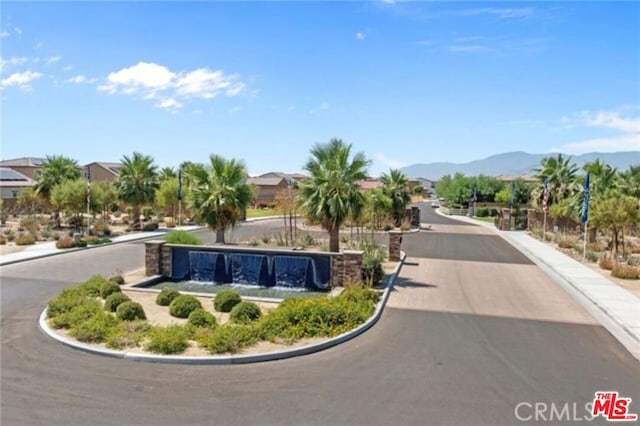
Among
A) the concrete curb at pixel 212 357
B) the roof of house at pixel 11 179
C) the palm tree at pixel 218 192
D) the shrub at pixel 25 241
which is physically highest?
the roof of house at pixel 11 179

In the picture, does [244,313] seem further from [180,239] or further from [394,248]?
[394,248]

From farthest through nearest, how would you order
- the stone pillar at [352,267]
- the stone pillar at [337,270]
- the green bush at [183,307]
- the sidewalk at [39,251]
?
1. the sidewalk at [39,251]
2. the stone pillar at [337,270]
3. the stone pillar at [352,267]
4. the green bush at [183,307]

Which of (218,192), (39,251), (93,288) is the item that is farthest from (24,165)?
(93,288)

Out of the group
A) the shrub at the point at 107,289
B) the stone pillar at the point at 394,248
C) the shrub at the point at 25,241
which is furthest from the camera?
the shrub at the point at 25,241

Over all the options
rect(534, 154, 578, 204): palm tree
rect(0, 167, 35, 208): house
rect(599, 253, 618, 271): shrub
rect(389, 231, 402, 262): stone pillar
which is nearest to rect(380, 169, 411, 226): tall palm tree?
rect(534, 154, 578, 204): palm tree

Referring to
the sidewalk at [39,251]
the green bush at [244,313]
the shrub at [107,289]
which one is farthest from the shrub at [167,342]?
the sidewalk at [39,251]

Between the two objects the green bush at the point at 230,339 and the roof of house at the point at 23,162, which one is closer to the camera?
the green bush at the point at 230,339

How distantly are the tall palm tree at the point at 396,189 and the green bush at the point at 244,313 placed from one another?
29035 millimetres

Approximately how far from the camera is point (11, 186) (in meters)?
59.1

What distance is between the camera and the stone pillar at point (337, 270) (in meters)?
17.7

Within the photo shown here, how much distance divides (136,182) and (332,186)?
Result: 85.4ft

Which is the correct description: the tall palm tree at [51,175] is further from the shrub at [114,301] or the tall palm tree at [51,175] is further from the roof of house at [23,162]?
the roof of house at [23,162]

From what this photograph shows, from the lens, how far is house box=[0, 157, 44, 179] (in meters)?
77.0

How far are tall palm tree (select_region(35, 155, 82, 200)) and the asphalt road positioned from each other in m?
28.1
